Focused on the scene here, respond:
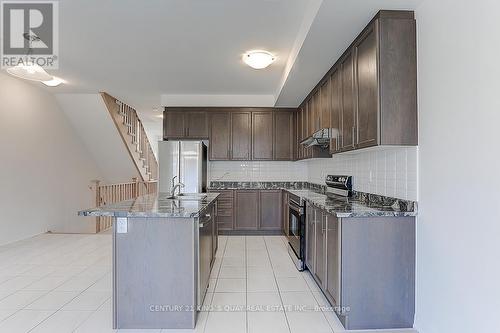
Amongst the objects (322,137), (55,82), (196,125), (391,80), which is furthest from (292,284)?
(55,82)

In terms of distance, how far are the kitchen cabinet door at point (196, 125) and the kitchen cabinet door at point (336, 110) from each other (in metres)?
2.84

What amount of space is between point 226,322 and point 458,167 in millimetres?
2024

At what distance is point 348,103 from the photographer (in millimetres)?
2924

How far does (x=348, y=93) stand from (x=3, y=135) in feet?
16.5

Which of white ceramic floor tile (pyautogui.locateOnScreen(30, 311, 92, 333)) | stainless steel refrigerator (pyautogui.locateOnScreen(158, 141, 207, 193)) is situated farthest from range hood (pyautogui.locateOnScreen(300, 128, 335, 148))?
white ceramic floor tile (pyautogui.locateOnScreen(30, 311, 92, 333))

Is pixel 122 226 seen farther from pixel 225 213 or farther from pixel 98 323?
pixel 225 213

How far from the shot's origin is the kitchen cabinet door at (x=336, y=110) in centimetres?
320

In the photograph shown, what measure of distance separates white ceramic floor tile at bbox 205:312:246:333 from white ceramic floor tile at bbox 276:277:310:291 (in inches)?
27.3

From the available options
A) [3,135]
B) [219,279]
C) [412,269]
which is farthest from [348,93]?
[3,135]

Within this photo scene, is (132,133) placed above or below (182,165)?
above

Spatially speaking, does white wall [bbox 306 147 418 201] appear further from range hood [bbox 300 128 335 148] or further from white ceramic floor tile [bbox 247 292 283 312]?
white ceramic floor tile [bbox 247 292 283 312]

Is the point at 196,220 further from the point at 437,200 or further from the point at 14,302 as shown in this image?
the point at 14,302

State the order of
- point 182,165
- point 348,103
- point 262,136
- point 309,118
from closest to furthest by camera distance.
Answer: point 348,103, point 309,118, point 182,165, point 262,136

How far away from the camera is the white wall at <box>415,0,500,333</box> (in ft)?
5.22
